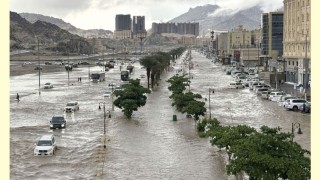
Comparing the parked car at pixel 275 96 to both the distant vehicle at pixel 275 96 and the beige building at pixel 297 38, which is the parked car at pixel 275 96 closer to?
the distant vehicle at pixel 275 96

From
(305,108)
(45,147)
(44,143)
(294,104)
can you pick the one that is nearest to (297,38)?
(294,104)

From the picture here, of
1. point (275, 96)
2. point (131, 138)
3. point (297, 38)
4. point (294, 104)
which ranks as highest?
point (297, 38)

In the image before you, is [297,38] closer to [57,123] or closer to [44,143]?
[57,123]

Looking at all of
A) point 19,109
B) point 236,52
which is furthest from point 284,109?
point 236,52

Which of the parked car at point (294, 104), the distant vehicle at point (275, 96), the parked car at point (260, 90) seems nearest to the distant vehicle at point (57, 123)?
the parked car at point (294, 104)

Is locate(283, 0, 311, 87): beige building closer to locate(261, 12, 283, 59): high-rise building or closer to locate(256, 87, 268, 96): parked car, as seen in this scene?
locate(256, 87, 268, 96): parked car

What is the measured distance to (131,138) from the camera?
33.8 m

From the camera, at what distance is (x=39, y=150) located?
2802cm

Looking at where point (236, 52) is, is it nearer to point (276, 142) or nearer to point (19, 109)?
point (19, 109)

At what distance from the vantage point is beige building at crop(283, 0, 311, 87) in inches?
2511

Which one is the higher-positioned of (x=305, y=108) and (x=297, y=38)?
(x=297, y=38)

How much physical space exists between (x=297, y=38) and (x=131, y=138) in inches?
1603

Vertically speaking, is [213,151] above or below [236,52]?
below
